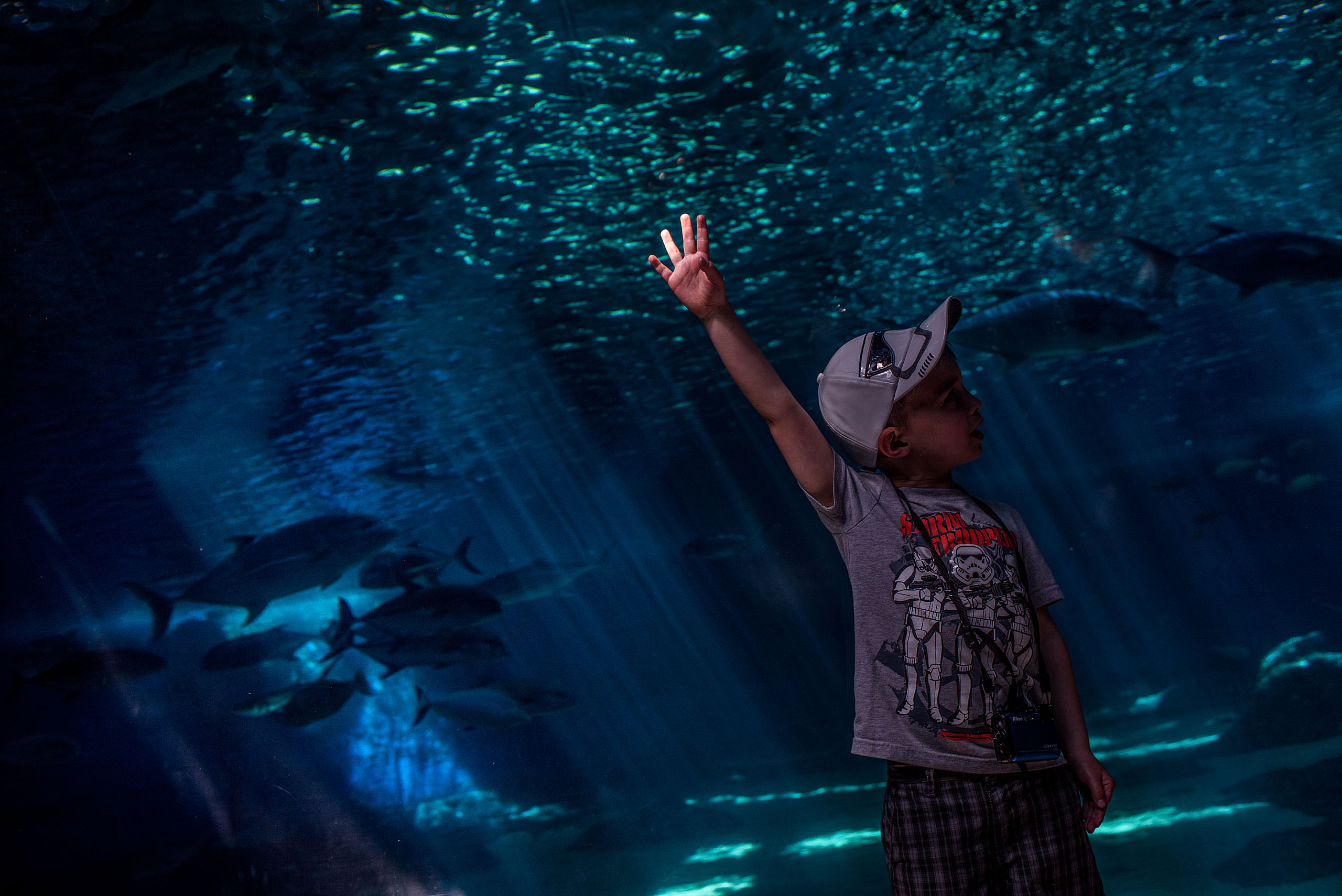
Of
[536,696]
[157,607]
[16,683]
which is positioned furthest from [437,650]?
[16,683]

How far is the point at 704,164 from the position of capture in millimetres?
9094

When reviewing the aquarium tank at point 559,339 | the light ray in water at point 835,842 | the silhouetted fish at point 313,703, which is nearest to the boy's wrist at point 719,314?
the aquarium tank at point 559,339

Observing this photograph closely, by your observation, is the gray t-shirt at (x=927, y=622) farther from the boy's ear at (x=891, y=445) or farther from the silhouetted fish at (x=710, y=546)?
the silhouetted fish at (x=710, y=546)

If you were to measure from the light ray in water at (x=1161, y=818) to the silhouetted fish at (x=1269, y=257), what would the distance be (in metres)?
6.03

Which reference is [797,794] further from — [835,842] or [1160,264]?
[1160,264]

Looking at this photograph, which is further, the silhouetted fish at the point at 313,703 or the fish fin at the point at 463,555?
the silhouetted fish at the point at 313,703

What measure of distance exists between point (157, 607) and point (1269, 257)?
15944 millimetres

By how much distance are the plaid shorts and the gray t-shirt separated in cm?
8

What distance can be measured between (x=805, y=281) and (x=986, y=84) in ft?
16.9

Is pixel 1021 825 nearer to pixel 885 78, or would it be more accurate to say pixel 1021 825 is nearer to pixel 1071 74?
pixel 885 78

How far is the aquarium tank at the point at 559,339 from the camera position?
6.93 meters

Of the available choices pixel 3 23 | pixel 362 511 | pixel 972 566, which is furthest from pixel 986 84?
pixel 362 511

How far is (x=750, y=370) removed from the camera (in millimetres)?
2332

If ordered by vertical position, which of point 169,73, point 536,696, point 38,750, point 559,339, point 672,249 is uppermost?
point 169,73
